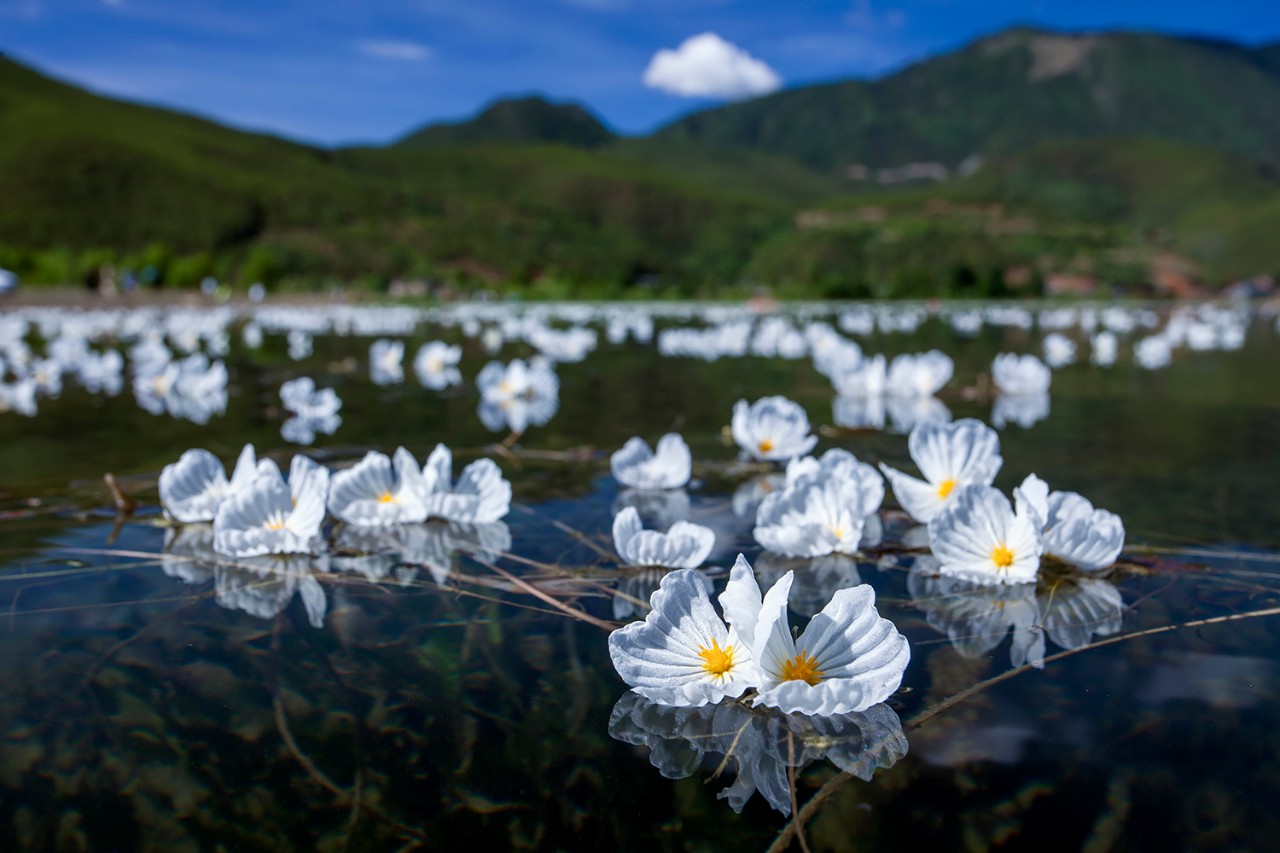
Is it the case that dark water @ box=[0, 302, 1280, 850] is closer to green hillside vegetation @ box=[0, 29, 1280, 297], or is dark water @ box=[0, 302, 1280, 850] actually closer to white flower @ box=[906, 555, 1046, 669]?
white flower @ box=[906, 555, 1046, 669]


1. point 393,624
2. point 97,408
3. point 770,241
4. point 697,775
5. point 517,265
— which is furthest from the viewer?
point 770,241

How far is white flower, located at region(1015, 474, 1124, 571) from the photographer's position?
170cm

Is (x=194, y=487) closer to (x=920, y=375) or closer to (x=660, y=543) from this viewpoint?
(x=660, y=543)

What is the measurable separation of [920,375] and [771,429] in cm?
225

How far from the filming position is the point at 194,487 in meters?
2.20

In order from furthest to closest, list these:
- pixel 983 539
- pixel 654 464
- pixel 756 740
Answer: pixel 654 464, pixel 983 539, pixel 756 740

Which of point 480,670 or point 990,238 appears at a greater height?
point 990,238

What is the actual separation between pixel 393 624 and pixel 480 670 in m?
0.26

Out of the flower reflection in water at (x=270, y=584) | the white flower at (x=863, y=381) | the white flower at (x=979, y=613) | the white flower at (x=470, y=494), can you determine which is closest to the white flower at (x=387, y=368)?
the white flower at (x=863, y=381)

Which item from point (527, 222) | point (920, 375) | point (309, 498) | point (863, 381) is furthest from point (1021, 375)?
point (527, 222)

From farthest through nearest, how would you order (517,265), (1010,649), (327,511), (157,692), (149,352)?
1. (517,265)
2. (149,352)
3. (327,511)
4. (1010,649)
5. (157,692)

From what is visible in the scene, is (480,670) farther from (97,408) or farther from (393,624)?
(97,408)

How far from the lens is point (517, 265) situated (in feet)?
204

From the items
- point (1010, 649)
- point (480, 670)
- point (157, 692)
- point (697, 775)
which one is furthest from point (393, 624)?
point (1010, 649)
